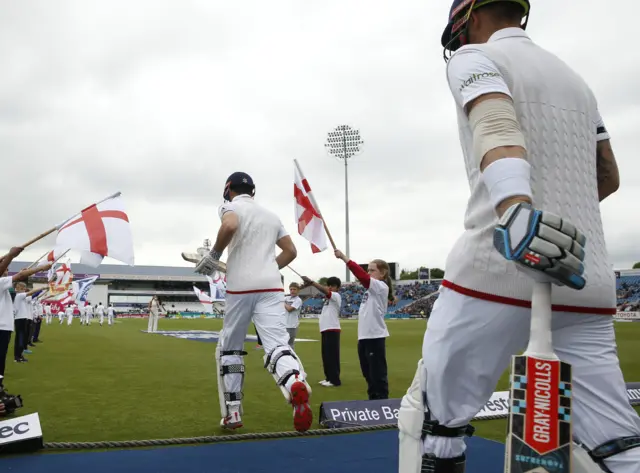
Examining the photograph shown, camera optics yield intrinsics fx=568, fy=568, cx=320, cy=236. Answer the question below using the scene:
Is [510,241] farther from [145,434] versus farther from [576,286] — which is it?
[145,434]

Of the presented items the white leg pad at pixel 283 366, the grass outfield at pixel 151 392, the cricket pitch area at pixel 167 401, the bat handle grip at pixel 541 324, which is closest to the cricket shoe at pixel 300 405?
the white leg pad at pixel 283 366

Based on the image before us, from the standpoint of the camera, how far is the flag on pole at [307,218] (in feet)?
22.4

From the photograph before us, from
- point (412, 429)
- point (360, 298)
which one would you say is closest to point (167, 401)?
point (412, 429)

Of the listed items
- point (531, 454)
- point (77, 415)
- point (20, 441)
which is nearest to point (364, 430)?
point (20, 441)

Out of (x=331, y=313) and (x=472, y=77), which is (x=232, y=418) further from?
(x=331, y=313)

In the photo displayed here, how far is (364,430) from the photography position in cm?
537

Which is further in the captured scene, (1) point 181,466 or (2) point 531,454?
(1) point 181,466

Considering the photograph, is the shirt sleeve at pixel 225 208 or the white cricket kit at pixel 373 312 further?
the white cricket kit at pixel 373 312

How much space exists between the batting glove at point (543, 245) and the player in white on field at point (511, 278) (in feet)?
0.42

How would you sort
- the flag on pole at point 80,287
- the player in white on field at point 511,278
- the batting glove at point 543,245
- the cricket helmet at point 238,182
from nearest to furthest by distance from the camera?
the batting glove at point 543,245, the player in white on field at point 511,278, the cricket helmet at point 238,182, the flag on pole at point 80,287

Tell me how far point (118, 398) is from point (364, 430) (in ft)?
13.8

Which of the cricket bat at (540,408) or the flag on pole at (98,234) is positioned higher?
the flag on pole at (98,234)

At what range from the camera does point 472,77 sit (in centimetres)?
203

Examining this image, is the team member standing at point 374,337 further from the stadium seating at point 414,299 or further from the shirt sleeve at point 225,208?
the stadium seating at point 414,299
